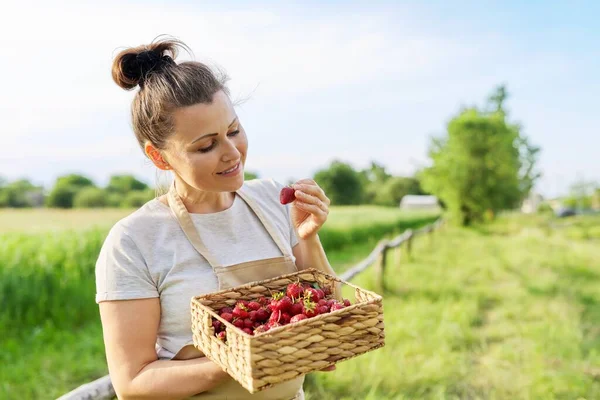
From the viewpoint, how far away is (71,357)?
479 centimetres

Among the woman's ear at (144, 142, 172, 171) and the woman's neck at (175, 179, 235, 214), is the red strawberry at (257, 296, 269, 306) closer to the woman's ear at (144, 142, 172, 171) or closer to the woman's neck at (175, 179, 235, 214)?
the woman's neck at (175, 179, 235, 214)

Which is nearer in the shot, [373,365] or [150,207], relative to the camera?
[150,207]

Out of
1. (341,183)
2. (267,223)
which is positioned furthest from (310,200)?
(341,183)

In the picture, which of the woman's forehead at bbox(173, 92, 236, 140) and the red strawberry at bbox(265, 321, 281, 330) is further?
the woman's forehead at bbox(173, 92, 236, 140)

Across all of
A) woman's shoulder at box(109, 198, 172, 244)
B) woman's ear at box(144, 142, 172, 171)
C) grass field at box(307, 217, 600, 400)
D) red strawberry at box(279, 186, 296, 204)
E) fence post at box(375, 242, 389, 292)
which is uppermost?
woman's ear at box(144, 142, 172, 171)

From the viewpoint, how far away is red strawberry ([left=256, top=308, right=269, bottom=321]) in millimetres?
1490

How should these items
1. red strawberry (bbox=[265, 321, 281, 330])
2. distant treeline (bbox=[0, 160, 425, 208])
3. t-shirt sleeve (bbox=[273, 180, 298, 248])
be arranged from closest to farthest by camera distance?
1. red strawberry (bbox=[265, 321, 281, 330])
2. t-shirt sleeve (bbox=[273, 180, 298, 248])
3. distant treeline (bbox=[0, 160, 425, 208])

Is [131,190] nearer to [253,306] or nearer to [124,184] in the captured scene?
[124,184]

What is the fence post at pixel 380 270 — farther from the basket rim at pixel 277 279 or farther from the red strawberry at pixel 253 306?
the red strawberry at pixel 253 306

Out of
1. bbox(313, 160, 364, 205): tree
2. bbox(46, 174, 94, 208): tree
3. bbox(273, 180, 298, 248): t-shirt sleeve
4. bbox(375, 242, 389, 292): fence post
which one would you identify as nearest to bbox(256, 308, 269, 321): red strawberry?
bbox(273, 180, 298, 248): t-shirt sleeve

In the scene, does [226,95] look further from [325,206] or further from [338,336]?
[338,336]

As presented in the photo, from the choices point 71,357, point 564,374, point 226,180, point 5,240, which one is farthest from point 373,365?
point 5,240

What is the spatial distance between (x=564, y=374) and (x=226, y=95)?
12.8 ft

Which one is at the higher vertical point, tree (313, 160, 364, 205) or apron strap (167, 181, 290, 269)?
apron strap (167, 181, 290, 269)
